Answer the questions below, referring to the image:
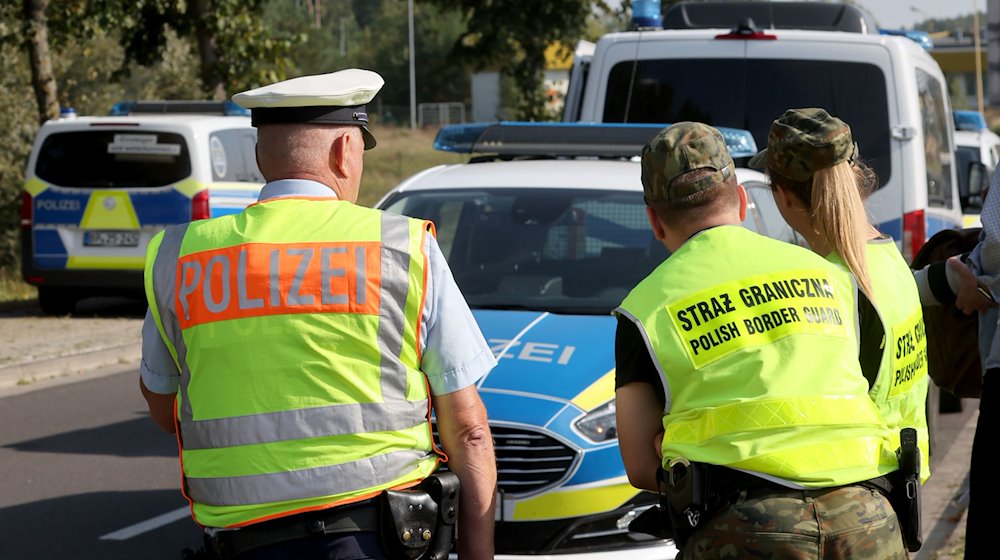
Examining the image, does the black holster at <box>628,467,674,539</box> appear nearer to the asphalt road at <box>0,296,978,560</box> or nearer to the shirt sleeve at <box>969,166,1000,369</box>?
the shirt sleeve at <box>969,166,1000,369</box>

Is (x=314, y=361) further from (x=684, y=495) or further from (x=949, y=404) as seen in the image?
(x=949, y=404)

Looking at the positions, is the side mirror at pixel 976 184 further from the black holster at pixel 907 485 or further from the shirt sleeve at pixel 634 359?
Answer: the shirt sleeve at pixel 634 359

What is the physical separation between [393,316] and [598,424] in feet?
7.51

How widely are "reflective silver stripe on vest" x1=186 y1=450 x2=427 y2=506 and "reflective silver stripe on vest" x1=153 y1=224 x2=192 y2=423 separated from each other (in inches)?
7.4

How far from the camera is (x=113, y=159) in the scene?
13711 mm

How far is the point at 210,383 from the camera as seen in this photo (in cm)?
265

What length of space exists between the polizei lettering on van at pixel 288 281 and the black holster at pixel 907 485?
1.08 metres

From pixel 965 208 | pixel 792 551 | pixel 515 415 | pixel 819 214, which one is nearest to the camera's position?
pixel 792 551

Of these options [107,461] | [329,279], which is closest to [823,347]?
[329,279]

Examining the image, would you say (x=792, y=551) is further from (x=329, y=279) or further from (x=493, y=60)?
(x=493, y=60)

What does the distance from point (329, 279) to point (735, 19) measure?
7731 mm

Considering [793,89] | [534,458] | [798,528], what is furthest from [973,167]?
[798,528]

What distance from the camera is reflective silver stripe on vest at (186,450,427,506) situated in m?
2.58

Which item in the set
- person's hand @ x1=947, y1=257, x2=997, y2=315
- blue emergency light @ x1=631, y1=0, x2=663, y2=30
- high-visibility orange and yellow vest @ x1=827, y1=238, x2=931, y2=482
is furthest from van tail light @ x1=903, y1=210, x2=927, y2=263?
high-visibility orange and yellow vest @ x1=827, y1=238, x2=931, y2=482
